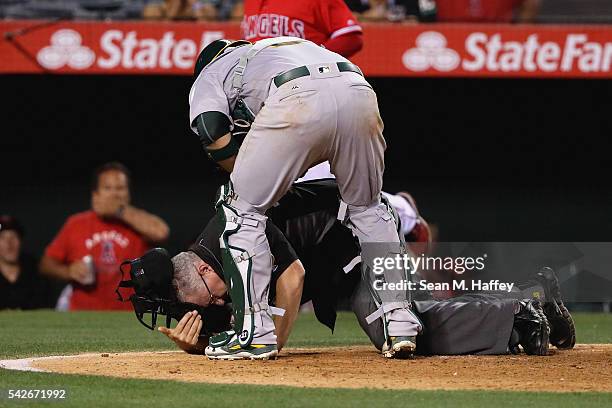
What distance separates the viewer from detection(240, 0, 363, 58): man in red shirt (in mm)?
6602

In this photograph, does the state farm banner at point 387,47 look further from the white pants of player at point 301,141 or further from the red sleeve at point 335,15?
the white pants of player at point 301,141

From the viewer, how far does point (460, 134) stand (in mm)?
11133

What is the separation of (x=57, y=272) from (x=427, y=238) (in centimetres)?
367

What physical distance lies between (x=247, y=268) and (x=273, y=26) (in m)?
2.34

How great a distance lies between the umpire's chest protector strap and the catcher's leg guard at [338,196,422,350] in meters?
0.76

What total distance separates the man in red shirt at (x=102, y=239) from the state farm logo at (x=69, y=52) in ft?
3.17

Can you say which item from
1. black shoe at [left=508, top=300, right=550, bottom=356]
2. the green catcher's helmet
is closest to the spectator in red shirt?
black shoe at [left=508, top=300, right=550, bottom=356]

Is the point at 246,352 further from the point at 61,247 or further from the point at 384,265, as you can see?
the point at 61,247

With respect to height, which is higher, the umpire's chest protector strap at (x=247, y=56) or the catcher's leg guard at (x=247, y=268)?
the umpire's chest protector strap at (x=247, y=56)

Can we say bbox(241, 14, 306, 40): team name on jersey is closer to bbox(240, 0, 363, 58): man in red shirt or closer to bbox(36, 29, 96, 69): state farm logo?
bbox(240, 0, 363, 58): man in red shirt

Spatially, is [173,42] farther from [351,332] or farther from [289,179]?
[289,179]

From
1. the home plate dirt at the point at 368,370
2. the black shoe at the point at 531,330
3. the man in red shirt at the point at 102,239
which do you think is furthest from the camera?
the man in red shirt at the point at 102,239

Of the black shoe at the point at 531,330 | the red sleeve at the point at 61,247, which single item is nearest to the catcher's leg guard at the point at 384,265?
the black shoe at the point at 531,330

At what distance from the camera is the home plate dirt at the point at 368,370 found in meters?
4.20
